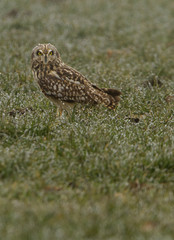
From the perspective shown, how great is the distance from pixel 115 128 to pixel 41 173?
159 cm

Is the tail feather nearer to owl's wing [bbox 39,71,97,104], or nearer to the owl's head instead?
owl's wing [bbox 39,71,97,104]

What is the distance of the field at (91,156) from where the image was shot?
13.1ft

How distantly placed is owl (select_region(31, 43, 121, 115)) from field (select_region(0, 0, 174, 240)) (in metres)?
0.21

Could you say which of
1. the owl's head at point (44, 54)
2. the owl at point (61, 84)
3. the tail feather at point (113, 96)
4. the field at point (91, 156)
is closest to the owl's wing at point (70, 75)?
the owl at point (61, 84)

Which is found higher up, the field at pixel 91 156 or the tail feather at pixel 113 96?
the tail feather at pixel 113 96

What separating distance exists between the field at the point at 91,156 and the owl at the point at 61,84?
211 mm

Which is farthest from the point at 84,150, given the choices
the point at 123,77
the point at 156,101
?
the point at 123,77

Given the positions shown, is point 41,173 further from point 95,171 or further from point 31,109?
point 31,109

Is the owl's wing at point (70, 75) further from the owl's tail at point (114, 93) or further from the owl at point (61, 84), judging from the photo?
the owl's tail at point (114, 93)

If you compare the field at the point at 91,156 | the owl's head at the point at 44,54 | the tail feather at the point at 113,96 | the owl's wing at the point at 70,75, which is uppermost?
the owl's head at the point at 44,54

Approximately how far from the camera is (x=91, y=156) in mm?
5320

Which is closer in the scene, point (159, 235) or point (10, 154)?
point (159, 235)

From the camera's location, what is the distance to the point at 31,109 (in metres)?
7.18

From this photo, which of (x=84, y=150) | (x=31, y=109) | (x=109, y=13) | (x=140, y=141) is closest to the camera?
(x=84, y=150)
